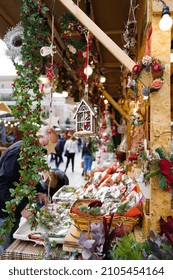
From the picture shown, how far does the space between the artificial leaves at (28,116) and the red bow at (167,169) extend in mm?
992

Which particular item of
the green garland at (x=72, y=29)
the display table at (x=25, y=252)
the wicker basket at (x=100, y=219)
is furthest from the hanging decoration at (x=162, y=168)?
the green garland at (x=72, y=29)

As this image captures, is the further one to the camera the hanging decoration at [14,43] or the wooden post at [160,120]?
the hanging decoration at [14,43]

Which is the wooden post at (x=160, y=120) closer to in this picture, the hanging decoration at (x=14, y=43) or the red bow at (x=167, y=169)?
the red bow at (x=167, y=169)

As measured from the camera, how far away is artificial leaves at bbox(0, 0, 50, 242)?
2387mm

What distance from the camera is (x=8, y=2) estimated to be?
3881mm

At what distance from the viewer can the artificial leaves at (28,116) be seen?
2.39m

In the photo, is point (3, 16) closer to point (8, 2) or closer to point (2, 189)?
point (8, 2)

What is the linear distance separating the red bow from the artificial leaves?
992 mm

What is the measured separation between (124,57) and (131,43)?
4.90 ft

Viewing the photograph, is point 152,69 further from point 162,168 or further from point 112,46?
point 162,168

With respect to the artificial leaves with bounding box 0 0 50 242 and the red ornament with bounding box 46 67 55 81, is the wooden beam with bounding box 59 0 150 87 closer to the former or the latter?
the artificial leaves with bounding box 0 0 50 242

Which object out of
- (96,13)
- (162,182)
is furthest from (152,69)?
(96,13)

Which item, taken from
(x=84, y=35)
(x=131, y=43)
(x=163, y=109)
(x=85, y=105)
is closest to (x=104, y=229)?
(x=163, y=109)

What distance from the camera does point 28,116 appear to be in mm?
2412
